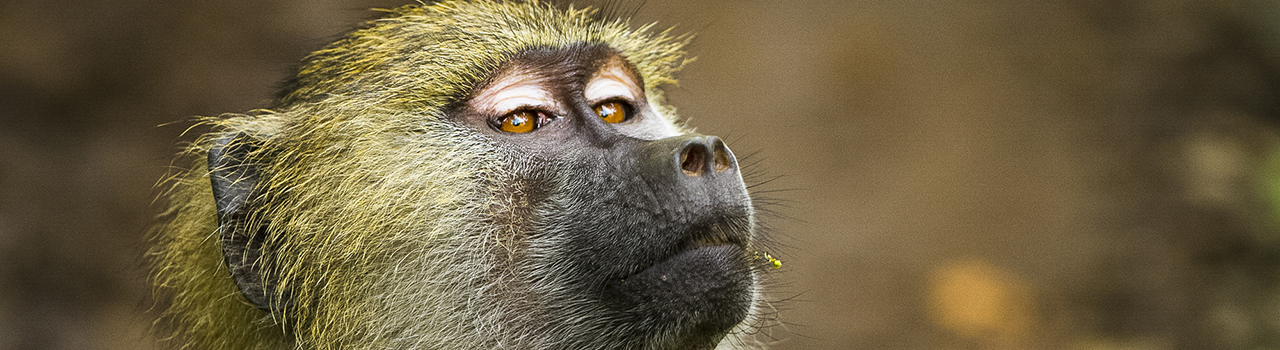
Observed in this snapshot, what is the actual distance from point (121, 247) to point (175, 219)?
3.18 m

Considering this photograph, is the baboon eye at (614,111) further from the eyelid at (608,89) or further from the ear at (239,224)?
the ear at (239,224)

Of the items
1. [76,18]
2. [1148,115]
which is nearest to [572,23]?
[76,18]

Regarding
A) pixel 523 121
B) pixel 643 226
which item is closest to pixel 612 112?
pixel 523 121

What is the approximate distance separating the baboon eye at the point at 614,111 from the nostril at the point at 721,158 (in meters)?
0.59

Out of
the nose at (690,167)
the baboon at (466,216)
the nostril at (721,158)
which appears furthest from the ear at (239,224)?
the nostril at (721,158)

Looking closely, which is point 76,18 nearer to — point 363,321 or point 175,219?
point 175,219

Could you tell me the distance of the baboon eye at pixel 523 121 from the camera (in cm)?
317

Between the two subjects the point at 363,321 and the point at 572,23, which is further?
the point at 572,23

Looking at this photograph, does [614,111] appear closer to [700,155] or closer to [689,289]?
[700,155]

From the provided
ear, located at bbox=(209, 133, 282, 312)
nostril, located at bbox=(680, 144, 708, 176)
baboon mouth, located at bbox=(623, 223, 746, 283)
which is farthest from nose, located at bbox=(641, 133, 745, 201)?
ear, located at bbox=(209, 133, 282, 312)

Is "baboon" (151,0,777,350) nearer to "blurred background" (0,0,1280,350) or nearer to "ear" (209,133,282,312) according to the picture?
"ear" (209,133,282,312)

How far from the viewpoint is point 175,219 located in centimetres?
364

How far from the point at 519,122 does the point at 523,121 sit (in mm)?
14

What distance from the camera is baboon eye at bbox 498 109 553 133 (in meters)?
3.17
